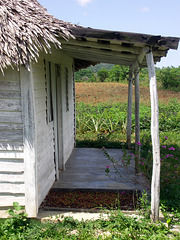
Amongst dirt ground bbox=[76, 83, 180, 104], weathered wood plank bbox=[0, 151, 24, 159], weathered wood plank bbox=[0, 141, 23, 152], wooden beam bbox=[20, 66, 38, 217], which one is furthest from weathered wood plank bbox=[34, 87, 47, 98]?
dirt ground bbox=[76, 83, 180, 104]

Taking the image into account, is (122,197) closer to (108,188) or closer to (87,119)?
(108,188)

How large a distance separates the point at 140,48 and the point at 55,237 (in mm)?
2885

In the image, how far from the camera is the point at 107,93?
24.8m

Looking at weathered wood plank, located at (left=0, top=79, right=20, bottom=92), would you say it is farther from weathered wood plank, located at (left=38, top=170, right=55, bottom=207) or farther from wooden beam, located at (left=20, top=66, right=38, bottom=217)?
weathered wood plank, located at (left=38, top=170, right=55, bottom=207)

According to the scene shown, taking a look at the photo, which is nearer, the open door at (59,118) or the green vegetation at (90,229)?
the green vegetation at (90,229)

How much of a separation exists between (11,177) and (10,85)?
1.34 metres

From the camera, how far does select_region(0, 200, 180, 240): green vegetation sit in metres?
3.70

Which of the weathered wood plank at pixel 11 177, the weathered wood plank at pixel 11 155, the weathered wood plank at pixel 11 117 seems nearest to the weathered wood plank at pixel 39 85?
the weathered wood plank at pixel 11 117

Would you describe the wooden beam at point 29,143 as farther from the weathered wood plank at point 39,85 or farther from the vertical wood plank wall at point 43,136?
the weathered wood plank at point 39,85

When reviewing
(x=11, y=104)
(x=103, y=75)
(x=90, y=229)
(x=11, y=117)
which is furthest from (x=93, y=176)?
(x=103, y=75)

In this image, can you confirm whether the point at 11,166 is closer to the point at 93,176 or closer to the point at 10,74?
the point at 10,74

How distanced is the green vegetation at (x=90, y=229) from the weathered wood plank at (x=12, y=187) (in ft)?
1.24

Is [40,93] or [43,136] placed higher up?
[40,93]

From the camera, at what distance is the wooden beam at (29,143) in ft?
12.9
